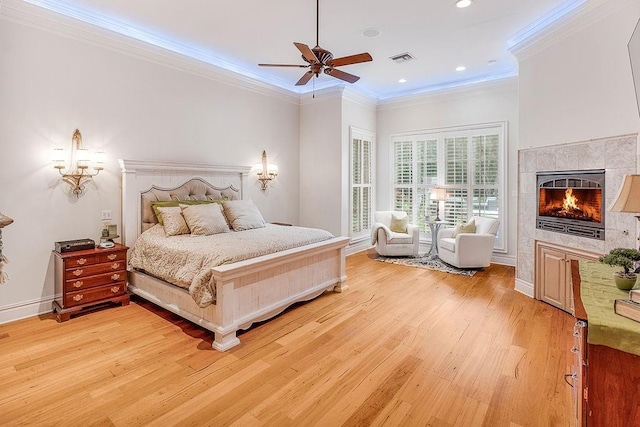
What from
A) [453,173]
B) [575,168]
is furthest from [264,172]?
[575,168]

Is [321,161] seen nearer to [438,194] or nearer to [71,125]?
[438,194]

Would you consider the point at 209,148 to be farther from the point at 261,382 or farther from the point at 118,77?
the point at 261,382

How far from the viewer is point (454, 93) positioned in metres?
6.03

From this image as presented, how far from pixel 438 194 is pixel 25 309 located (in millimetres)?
5830

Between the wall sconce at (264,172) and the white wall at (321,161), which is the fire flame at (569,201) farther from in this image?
the wall sconce at (264,172)

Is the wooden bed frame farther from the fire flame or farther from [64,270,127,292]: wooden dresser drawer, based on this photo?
the fire flame

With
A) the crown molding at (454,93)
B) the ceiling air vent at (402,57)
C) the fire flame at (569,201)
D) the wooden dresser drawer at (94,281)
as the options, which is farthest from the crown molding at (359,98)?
the wooden dresser drawer at (94,281)

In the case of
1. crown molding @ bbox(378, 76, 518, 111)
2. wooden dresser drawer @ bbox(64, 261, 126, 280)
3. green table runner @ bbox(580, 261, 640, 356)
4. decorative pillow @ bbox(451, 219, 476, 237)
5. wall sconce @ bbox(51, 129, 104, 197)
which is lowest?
wooden dresser drawer @ bbox(64, 261, 126, 280)

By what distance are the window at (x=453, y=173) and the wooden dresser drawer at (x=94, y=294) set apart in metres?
5.07

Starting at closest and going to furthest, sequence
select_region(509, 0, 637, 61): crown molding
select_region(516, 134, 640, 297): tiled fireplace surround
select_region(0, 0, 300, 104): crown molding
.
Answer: select_region(516, 134, 640, 297): tiled fireplace surround, select_region(509, 0, 637, 61): crown molding, select_region(0, 0, 300, 104): crown molding

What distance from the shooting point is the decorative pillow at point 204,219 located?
386 cm

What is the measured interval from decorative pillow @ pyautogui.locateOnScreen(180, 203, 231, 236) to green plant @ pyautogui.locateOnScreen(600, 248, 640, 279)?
139 inches

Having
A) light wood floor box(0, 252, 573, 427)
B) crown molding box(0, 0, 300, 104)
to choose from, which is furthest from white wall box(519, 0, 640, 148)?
crown molding box(0, 0, 300, 104)

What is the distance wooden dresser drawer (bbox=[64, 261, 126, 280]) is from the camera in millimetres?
3301
